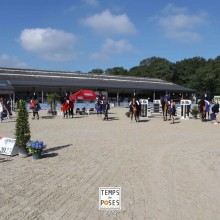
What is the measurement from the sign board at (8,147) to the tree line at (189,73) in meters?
56.9

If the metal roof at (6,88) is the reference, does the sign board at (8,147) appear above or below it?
below

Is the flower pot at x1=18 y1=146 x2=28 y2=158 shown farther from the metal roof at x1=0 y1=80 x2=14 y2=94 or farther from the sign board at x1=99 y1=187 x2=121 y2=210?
the metal roof at x1=0 y1=80 x2=14 y2=94

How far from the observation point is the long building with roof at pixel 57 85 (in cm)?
3866

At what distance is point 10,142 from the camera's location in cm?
911

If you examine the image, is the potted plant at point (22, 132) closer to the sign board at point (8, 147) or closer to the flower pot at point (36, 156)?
the sign board at point (8, 147)

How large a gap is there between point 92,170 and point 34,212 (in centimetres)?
256

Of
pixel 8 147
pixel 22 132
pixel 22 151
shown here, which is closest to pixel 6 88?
pixel 8 147

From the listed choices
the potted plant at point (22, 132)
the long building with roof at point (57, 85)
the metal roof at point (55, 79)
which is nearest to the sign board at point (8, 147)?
the potted plant at point (22, 132)

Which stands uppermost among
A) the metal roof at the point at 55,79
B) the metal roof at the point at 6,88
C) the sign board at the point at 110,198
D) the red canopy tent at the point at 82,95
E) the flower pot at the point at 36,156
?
the metal roof at the point at 55,79

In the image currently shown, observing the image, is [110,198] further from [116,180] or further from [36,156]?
[36,156]

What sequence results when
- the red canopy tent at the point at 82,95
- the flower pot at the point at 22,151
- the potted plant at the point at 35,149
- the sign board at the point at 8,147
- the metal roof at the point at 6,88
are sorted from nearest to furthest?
1. the potted plant at the point at 35,149
2. the flower pot at the point at 22,151
3. the sign board at the point at 8,147
4. the red canopy tent at the point at 82,95
5. the metal roof at the point at 6,88

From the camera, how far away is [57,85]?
41.0 m

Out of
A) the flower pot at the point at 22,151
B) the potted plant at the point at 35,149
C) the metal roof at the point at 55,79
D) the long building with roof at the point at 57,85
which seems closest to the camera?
the potted plant at the point at 35,149

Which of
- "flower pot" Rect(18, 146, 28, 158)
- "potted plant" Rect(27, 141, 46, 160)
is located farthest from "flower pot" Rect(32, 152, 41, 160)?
"flower pot" Rect(18, 146, 28, 158)
